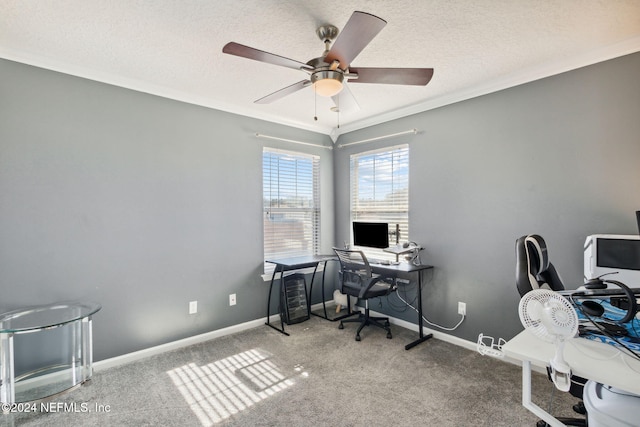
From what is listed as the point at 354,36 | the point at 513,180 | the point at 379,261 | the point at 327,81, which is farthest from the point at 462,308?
the point at 354,36

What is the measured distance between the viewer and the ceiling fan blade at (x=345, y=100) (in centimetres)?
223

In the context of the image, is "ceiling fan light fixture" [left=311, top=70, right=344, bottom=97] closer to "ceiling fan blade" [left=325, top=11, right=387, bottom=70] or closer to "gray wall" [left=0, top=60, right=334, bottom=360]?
"ceiling fan blade" [left=325, top=11, right=387, bottom=70]

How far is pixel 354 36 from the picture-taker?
1523mm

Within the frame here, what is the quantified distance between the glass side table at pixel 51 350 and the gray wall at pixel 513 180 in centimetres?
304

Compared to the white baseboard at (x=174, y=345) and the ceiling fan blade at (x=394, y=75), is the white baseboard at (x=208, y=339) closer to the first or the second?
the white baseboard at (x=174, y=345)

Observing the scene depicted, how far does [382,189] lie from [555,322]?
269 centimetres

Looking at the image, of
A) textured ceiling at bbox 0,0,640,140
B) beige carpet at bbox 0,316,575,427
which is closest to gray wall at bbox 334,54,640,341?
textured ceiling at bbox 0,0,640,140

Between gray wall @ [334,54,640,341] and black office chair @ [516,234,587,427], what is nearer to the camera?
black office chair @ [516,234,587,427]

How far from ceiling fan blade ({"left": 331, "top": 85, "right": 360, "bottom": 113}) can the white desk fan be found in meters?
1.68

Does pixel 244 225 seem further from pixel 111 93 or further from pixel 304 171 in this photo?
pixel 111 93

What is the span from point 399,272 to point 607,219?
1.65 metres

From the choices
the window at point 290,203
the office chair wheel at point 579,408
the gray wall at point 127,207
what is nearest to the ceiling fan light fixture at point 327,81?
the gray wall at point 127,207

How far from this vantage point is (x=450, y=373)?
8.21 feet

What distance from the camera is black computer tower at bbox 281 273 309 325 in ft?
11.8
